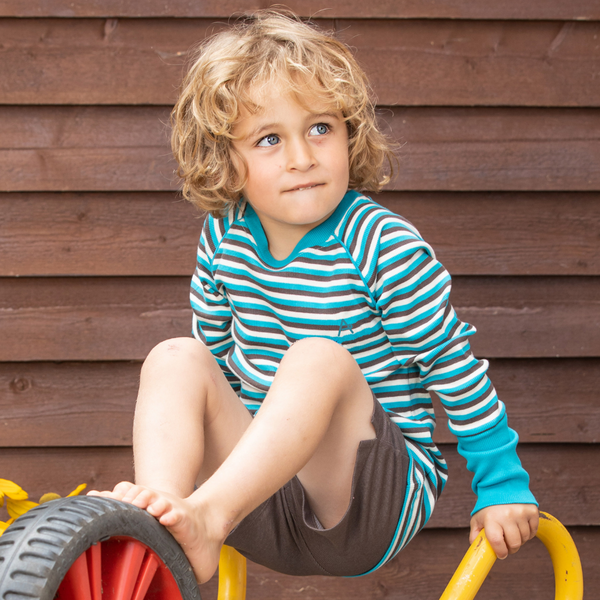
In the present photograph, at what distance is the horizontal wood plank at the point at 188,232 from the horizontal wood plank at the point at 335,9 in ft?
1.22

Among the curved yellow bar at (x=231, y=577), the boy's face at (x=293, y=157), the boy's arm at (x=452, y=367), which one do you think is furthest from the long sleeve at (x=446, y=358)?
the curved yellow bar at (x=231, y=577)

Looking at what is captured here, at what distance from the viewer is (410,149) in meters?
1.46

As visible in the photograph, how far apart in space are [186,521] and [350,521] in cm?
31

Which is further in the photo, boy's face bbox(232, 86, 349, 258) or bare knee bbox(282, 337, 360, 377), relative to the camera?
boy's face bbox(232, 86, 349, 258)

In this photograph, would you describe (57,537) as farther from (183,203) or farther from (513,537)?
(183,203)

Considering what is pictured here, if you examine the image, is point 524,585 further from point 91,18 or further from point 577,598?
point 91,18

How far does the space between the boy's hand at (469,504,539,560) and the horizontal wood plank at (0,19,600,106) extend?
3.00 ft

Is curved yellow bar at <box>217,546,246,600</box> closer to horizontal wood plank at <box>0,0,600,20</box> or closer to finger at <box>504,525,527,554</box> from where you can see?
finger at <box>504,525,527,554</box>

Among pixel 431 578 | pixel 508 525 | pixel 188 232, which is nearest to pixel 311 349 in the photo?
pixel 508 525

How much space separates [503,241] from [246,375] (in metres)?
0.75

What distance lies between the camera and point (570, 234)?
1489mm

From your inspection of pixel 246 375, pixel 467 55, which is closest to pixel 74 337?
pixel 246 375

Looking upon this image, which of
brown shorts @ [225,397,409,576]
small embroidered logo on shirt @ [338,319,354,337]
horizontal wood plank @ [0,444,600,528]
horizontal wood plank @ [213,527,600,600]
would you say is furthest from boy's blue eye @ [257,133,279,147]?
horizontal wood plank @ [213,527,600,600]

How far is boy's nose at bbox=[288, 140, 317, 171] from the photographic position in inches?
35.3
